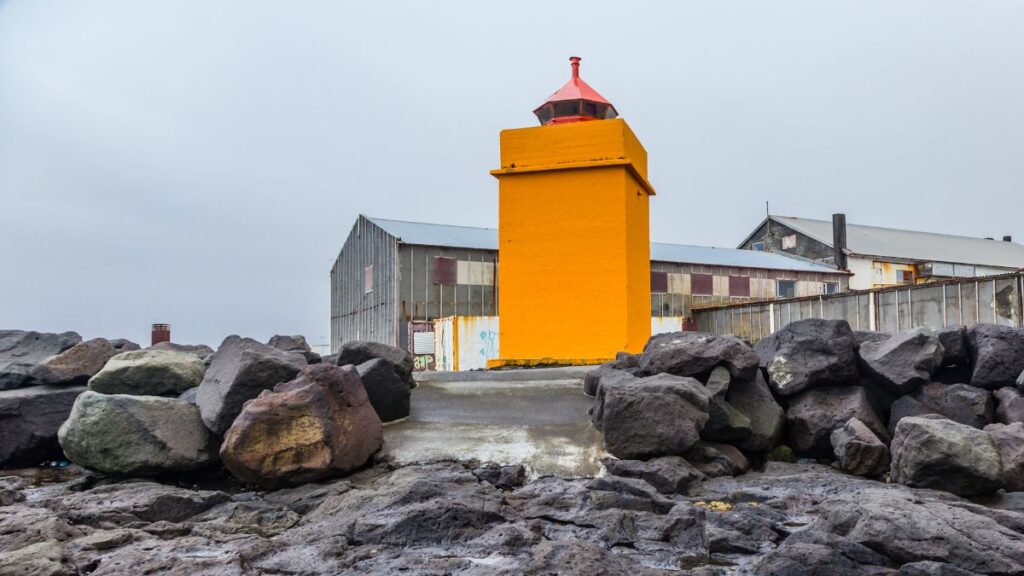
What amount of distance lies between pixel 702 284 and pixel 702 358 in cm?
1990

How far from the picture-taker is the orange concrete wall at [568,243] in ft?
39.3

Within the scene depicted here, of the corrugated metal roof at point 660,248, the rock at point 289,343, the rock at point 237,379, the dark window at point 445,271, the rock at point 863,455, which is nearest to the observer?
the rock at point 863,455

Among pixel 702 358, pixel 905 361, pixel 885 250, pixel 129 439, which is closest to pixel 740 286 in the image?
pixel 885 250

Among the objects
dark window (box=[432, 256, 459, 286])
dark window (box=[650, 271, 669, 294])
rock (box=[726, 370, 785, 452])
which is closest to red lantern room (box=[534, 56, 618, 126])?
rock (box=[726, 370, 785, 452])

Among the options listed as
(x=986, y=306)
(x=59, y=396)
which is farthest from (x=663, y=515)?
(x=986, y=306)

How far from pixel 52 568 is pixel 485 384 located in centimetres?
611

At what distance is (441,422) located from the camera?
8461 mm

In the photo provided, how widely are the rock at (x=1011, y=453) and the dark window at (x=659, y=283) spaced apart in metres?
19.4

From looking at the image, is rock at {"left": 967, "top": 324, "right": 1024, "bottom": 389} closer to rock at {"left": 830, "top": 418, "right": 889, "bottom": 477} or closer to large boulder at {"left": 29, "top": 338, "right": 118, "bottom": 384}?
rock at {"left": 830, "top": 418, "right": 889, "bottom": 477}

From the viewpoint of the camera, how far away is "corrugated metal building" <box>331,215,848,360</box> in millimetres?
22125

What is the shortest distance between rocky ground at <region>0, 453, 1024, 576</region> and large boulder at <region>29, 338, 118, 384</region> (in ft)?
8.39

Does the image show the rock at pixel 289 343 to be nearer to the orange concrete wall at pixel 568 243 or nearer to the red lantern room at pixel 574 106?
the orange concrete wall at pixel 568 243

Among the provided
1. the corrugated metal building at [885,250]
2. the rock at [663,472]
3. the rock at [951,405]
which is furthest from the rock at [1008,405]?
the corrugated metal building at [885,250]

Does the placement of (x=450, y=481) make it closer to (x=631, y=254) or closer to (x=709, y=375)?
(x=709, y=375)
